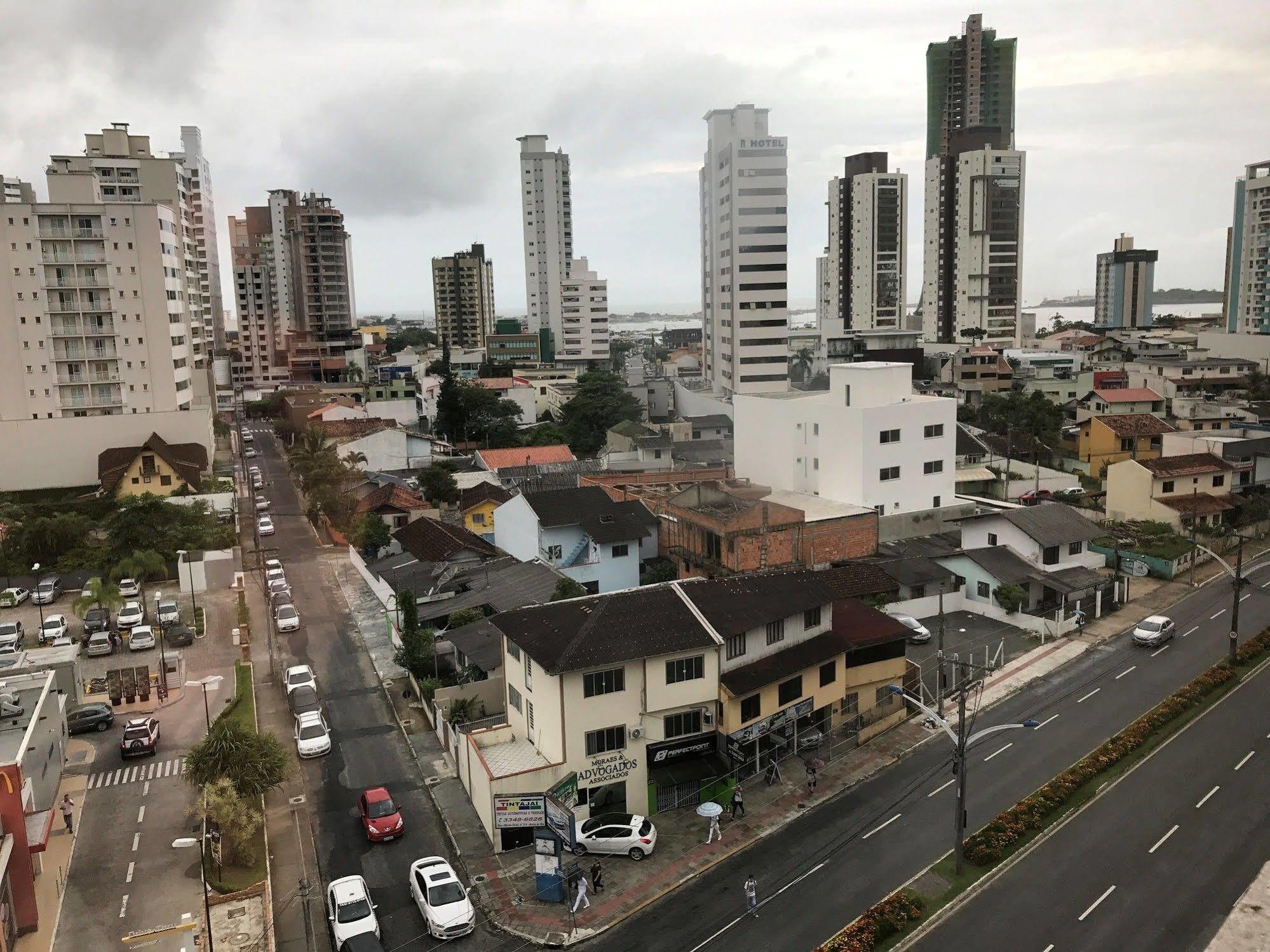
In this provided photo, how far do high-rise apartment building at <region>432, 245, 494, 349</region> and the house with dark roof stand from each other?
427 feet

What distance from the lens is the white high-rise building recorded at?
12069cm

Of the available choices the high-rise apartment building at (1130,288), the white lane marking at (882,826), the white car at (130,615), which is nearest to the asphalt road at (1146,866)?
the white lane marking at (882,826)

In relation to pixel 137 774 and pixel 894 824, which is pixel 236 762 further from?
pixel 894 824

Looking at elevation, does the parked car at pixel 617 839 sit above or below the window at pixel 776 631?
below

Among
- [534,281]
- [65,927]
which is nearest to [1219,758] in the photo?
[65,927]

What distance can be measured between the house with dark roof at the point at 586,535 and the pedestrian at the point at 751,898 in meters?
23.5

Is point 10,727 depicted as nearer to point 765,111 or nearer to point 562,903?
point 562,903

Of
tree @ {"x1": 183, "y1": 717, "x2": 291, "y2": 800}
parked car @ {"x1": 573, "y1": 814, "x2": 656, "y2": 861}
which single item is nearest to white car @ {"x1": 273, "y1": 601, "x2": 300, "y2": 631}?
tree @ {"x1": 183, "y1": 717, "x2": 291, "y2": 800}

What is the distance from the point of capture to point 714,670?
25938mm

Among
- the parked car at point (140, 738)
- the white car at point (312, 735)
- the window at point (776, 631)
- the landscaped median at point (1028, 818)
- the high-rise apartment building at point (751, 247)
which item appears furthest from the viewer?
the high-rise apartment building at point (751, 247)

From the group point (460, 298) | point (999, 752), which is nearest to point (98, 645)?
point (999, 752)

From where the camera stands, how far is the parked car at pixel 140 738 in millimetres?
30016

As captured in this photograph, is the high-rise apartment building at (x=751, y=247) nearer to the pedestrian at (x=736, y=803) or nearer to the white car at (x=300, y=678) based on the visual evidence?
the white car at (x=300, y=678)

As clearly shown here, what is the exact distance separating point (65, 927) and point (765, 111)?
89889 mm
